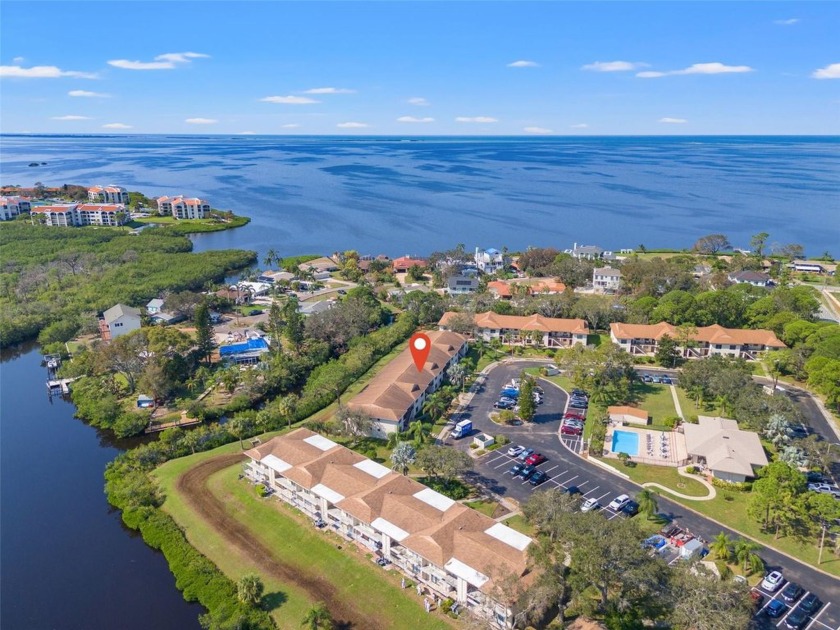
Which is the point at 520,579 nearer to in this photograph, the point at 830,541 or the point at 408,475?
the point at 408,475

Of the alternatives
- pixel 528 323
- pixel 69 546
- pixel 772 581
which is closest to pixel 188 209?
pixel 528 323

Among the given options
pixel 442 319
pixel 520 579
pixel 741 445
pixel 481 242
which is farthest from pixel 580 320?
pixel 481 242

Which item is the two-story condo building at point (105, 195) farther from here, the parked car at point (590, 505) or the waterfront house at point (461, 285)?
the parked car at point (590, 505)

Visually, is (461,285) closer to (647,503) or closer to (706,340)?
(706,340)

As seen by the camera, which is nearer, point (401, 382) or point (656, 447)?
point (656, 447)

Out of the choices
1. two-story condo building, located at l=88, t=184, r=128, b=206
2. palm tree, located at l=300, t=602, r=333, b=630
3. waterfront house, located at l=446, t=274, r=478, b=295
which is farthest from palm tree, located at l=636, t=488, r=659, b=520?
two-story condo building, located at l=88, t=184, r=128, b=206
